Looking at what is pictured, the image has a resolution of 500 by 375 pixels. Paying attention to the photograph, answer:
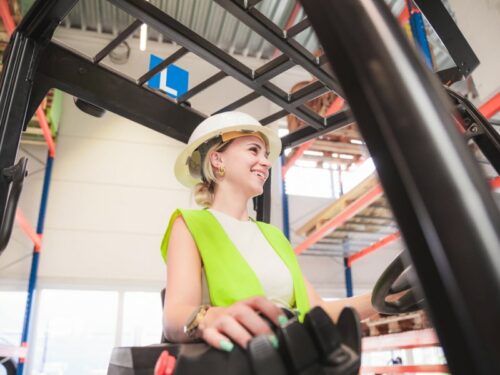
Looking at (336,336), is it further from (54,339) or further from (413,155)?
(54,339)

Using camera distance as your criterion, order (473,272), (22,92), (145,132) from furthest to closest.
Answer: (145,132)
(22,92)
(473,272)

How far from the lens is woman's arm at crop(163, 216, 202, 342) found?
44.3 inches

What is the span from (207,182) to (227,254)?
0.51 meters

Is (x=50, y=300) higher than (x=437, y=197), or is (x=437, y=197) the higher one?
(x=50, y=300)

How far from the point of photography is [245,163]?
5.65 ft

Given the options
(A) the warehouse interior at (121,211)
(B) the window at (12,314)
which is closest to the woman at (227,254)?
(A) the warehouse interior at (121,211)

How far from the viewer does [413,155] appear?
0.36 meters

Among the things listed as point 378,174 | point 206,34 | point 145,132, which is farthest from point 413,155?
point 206,34

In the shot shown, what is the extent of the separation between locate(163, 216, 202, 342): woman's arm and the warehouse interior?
6168mm

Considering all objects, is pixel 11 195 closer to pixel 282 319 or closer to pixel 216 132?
pixel 216 132

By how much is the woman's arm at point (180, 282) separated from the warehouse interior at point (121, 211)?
20.2 feet

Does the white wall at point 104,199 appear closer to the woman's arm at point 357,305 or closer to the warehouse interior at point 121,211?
the warehouse interior at point 121,211

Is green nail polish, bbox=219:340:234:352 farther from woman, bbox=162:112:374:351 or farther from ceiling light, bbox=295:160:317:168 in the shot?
ceiling light, bbox=295:160:317:168

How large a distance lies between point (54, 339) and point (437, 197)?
10.1m
